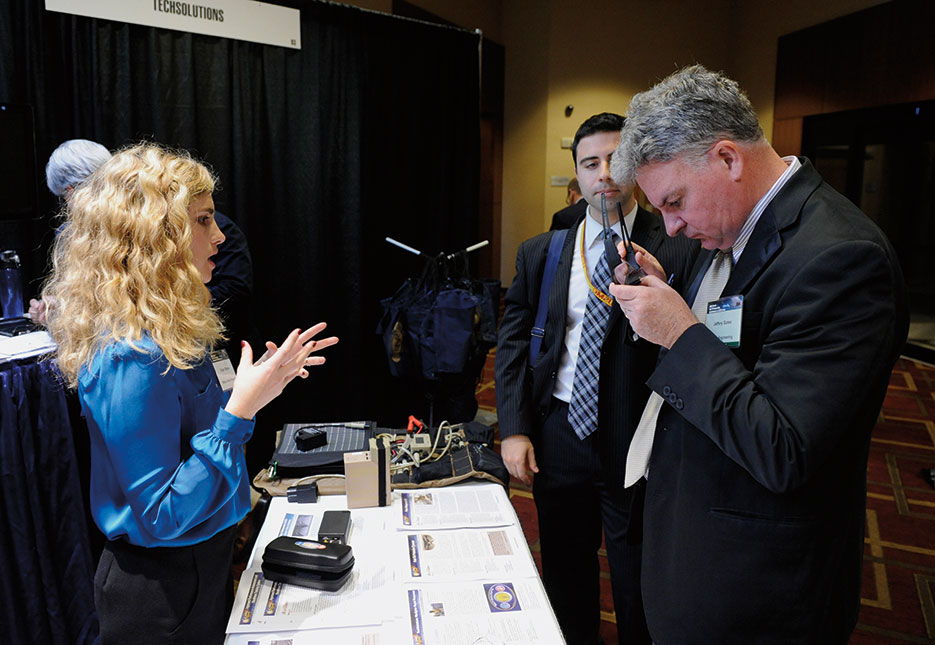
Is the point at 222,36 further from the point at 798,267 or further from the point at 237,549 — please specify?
the point at 798,267

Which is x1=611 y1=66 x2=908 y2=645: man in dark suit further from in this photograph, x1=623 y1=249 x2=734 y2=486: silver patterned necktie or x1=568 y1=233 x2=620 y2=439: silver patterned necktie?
x1=568 y1=233 x2=620 y2=439: silver patterned necktie

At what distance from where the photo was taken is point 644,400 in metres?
1.71

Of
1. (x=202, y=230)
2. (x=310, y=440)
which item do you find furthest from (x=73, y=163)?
(x=310, y=440)

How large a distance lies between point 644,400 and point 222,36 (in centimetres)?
247

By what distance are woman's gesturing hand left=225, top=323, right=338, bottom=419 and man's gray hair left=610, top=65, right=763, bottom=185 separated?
68 centimetres

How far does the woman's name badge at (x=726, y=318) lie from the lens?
108 centimetres

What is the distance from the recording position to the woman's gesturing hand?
3.84ft

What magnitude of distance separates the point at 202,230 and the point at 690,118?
965mm

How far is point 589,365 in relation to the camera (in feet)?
5.56

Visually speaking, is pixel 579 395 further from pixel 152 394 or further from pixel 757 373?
pixel 152 394

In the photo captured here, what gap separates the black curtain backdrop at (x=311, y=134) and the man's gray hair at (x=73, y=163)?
47 cm

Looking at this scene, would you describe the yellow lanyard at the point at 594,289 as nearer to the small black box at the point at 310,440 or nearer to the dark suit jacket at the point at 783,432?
the dark suit jacket at the point at 783,432

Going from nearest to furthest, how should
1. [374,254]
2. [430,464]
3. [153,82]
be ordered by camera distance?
[430,464]
[153,82]
[374,254]

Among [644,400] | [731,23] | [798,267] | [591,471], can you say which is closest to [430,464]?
[591,471]
